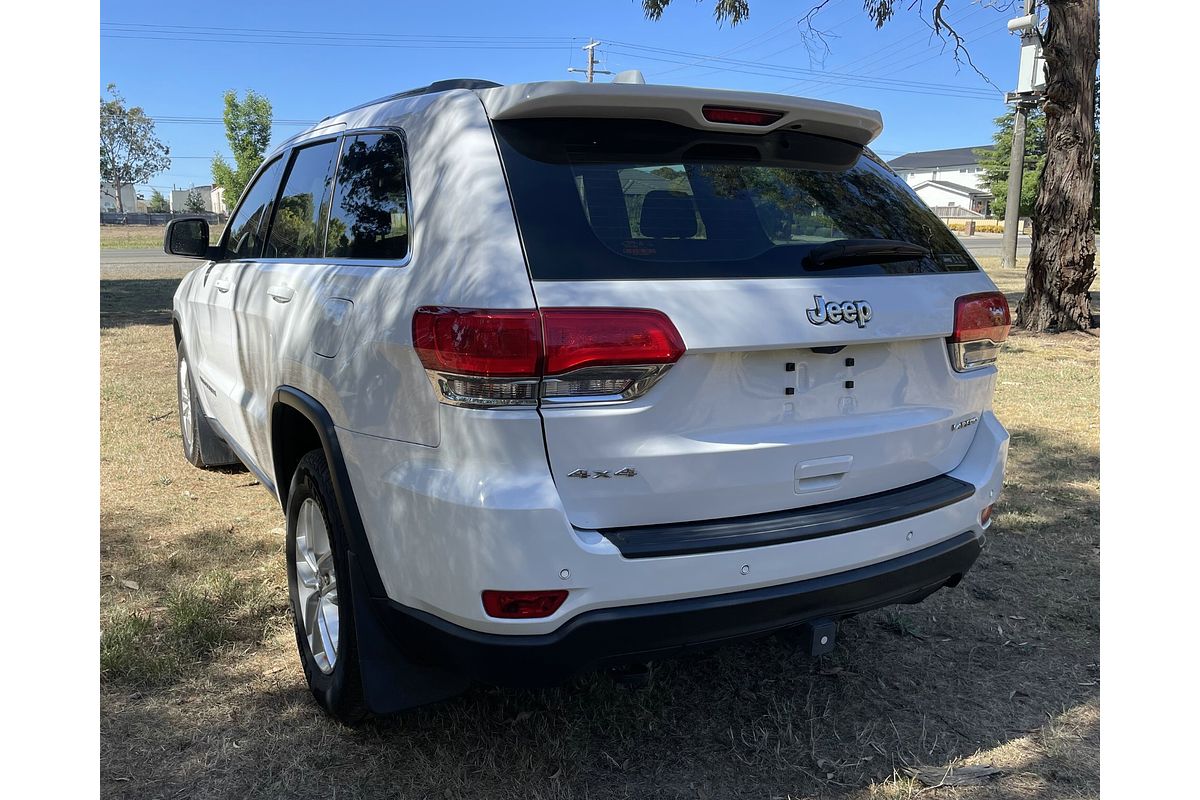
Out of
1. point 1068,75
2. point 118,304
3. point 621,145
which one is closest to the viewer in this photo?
point 621,145

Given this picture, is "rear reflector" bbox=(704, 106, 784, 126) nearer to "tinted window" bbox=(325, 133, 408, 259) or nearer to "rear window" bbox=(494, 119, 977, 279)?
"rear window" bbox=(494, 119, 977, 279)

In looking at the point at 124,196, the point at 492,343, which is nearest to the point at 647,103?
the point at 492,343

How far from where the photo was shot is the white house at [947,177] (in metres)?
97.6

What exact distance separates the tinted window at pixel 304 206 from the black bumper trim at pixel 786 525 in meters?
1.71

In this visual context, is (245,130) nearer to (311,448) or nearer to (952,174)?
(311,448)

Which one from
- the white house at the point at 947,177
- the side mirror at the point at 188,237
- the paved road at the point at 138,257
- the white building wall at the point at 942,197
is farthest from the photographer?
the white building wall at the point at 942,197

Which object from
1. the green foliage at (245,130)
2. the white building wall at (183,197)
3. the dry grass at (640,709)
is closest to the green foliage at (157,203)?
the white building wall at (183,197)

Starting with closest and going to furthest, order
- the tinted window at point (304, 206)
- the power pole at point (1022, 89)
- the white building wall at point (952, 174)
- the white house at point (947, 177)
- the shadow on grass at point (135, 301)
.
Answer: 1. the tinted window at point (304, 206)
2. the shadow on grass at point (135, 301)
3. the power pole at point (1022, 89)
4. the white house at point (947, 177)
5. the white building wall at point (952, 174)

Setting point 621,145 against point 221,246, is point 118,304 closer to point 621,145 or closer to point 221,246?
point 221,246

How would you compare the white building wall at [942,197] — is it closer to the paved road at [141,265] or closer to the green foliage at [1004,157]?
the green foliage at [1004,157]

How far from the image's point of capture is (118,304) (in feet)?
48.6

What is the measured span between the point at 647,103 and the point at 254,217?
2.58 meters

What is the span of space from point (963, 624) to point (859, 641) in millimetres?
504

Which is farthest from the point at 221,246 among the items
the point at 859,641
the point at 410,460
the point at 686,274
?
the point at 859,641
